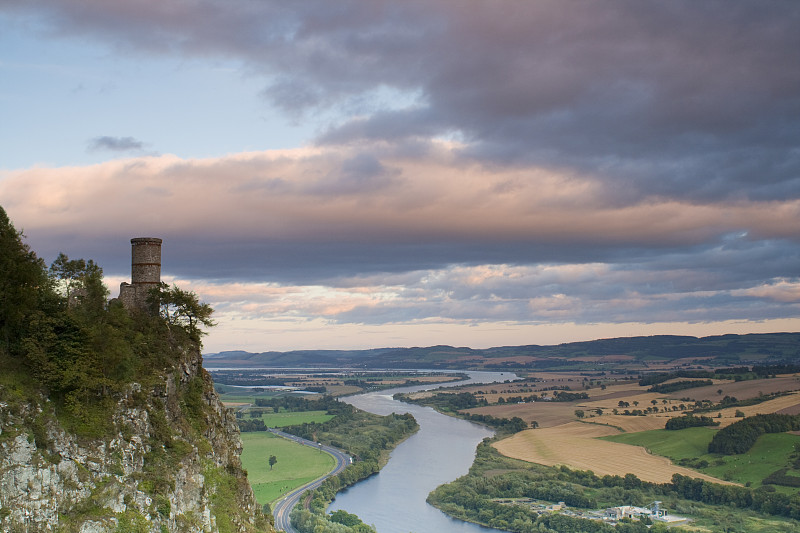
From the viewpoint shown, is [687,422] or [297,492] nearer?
[297,492]

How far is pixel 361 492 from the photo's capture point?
11275 cm

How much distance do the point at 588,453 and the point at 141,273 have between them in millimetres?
115512

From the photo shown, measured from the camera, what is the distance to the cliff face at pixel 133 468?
25109mm

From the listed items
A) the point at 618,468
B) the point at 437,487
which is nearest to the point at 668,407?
the point at 618,468

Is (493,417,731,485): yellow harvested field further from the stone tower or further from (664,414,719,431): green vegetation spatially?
the stone tower

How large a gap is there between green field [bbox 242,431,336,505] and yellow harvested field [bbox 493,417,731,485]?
35905 mm

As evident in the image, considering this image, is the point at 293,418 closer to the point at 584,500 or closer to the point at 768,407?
the point at 584,500

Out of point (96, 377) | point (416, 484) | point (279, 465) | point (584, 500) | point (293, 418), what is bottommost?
point (584, 500)

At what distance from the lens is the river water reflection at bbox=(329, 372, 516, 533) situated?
9625cm

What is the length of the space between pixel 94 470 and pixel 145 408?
4503 millimetres

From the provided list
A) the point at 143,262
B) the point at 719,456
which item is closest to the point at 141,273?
the point at 143,262

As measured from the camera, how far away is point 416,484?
114812mm

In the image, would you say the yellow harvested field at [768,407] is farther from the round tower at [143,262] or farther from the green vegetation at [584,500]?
the round tower at [143,262]

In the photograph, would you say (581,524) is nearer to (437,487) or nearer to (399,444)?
(437,487)
